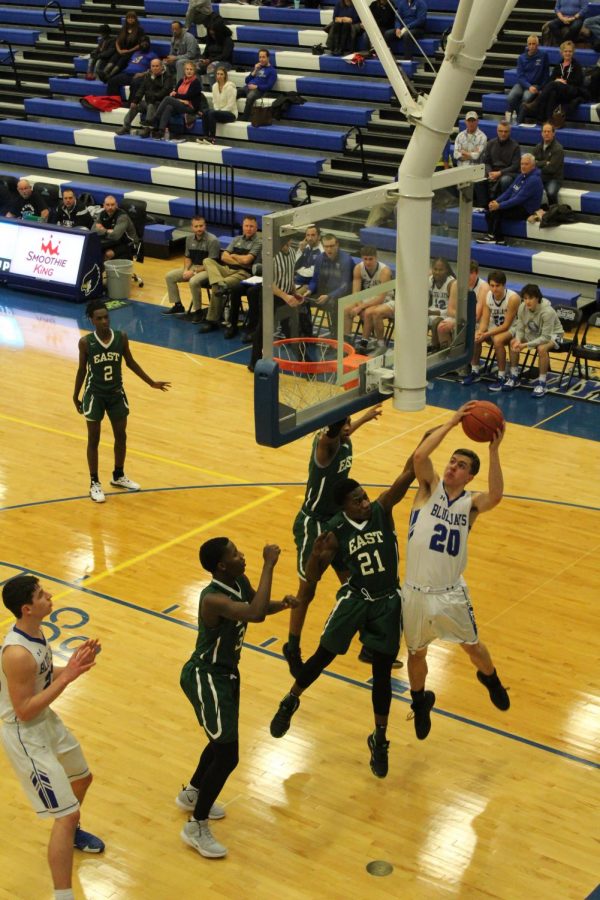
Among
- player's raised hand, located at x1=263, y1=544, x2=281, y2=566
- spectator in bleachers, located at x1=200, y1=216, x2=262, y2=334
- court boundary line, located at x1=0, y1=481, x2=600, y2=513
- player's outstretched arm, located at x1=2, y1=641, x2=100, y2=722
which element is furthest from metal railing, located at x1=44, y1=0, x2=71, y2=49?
player's outstretched arm, located at x1=2, y1=641, x2=100, y2=722

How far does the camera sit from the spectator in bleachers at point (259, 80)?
19.6 metres

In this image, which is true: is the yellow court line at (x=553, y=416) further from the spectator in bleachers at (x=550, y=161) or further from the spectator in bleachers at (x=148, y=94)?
the spectator in bleachers at (x=148, y=94)

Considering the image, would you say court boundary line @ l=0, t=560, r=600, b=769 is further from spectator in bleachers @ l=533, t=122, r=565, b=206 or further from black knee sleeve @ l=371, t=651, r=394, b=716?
spectator in bleachers @ l=533, t=122, r=565, b=206

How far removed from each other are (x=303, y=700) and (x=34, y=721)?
236 cm

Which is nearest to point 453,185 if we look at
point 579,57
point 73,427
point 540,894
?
point 540,894

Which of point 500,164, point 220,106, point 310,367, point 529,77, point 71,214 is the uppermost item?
point 529,77

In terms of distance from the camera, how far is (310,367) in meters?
6.49

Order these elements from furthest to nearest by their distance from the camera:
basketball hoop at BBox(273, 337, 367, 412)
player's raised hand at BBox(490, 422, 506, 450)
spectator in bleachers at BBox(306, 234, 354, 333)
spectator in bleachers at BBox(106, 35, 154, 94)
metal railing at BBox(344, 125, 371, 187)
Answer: spectator in bleachers at BBox(106, 35, 154, 94), metal railing at BBox(344, 125, 371, 187), spectator in bleachers at BBox(306, 234, 354, 333), player's raised hand at BBox(490, 422, 506, 450), basketball hoop at BBox(273, 337, 367, 412)

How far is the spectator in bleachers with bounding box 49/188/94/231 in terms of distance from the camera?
17.2 meters

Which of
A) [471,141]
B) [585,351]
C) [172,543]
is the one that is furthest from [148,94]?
[172,543]

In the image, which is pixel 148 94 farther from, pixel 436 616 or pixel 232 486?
pixel 436 616

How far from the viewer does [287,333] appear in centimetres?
636

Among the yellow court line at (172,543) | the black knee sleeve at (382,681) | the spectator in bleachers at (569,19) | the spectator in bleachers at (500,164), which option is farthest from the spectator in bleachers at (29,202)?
the black knee sleeve at (382,681)

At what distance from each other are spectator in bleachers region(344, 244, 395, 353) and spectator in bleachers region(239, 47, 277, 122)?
44.8 ft
